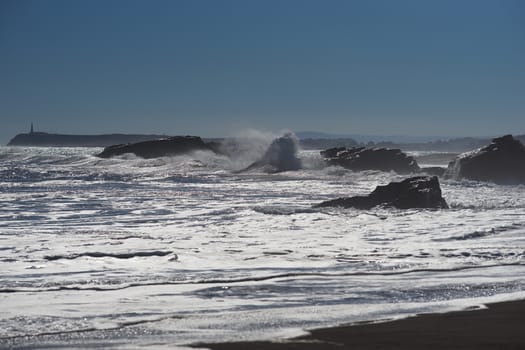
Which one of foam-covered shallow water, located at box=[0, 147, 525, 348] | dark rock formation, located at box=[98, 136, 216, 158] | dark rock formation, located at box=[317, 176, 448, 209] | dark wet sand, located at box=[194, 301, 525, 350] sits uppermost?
dark rock formation, located at box=[98, 136, 216, 158]

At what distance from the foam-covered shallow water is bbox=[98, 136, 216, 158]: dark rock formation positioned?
1405 inches

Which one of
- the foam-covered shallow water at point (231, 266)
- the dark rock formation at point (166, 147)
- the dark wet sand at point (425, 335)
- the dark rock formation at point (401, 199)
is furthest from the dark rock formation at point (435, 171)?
the dark wet sand at point (425, 335)

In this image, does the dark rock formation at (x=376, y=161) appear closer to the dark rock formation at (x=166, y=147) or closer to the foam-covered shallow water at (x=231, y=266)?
the dark rock formation at (x=166, y=147)

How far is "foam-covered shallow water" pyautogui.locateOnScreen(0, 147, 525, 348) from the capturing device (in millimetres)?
7301

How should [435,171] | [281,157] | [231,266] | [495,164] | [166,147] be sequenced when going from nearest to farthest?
1. [231,266]
2. [495,164]
3. [435,171]
4. [281,157]
5. [166,147]

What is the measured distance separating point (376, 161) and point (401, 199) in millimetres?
23338

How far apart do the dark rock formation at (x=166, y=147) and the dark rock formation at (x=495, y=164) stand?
2560 cm

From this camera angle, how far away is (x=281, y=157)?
45.5 metres

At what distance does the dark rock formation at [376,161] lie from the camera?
139 ft

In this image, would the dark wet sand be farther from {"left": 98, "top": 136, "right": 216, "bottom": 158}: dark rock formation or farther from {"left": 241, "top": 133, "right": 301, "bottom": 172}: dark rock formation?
{"left": 98, "top": 136, "right": 216, "bottom": 158}: dark rock formation

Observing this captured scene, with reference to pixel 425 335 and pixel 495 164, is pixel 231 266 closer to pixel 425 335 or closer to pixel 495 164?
pixel 425 335

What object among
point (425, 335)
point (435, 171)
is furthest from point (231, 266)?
point (435, 171)

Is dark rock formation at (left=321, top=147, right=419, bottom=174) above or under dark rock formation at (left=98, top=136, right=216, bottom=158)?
under

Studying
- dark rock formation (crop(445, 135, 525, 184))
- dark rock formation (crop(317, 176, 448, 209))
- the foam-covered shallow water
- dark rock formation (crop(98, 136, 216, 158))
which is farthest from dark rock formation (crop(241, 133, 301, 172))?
dark rock formation (crop(317, 176, 448, 209))
